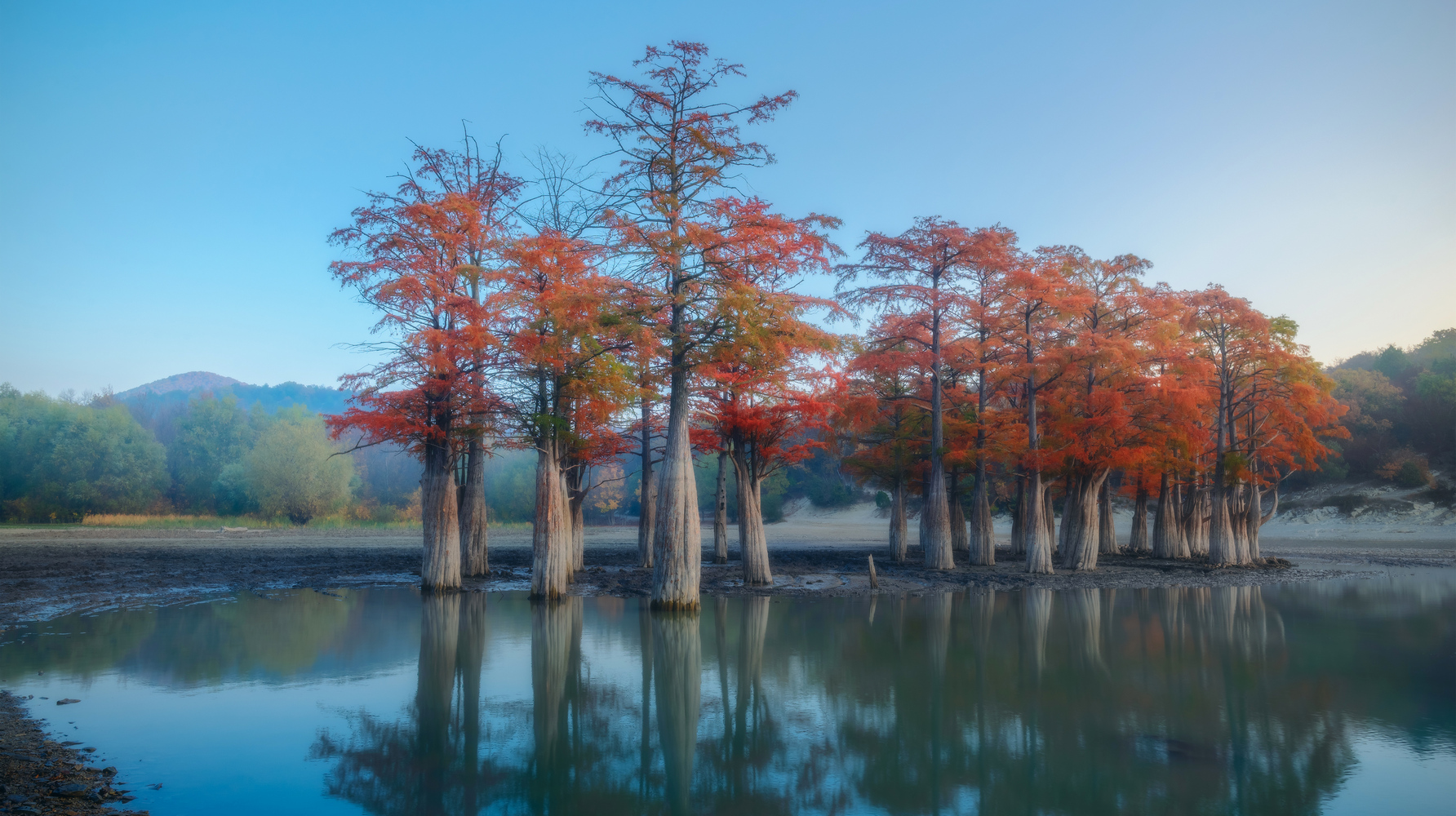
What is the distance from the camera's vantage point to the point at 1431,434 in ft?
161

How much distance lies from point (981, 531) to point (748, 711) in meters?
22.2

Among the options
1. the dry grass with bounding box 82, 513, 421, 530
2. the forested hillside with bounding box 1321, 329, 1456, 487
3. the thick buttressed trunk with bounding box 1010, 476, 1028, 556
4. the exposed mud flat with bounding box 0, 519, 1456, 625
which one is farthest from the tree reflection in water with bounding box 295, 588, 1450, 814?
the dry grass with bounding box 82, 513, 421, 530

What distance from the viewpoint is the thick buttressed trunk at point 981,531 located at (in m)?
29.9

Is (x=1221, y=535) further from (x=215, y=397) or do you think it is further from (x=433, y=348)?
(x=215, y=397)

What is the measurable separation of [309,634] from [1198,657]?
1668cm

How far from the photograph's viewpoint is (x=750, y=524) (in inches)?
872

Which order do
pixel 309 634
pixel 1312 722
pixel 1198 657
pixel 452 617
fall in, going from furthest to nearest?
pixel 452 617, pixel 309 634, pixel 1198 657, pixel 1312 722

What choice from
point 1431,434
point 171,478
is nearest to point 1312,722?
point 1431,434

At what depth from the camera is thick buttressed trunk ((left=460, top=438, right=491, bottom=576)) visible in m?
22.8

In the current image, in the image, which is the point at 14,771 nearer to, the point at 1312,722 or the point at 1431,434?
the point at 1312,722

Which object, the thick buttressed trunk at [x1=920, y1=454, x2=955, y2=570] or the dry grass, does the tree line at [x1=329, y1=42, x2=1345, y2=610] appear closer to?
the thick buttressed trunk at [x1=920, y1=454, x2=955, y2=570]

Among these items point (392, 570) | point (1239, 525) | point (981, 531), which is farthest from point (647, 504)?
point (1239, 525)

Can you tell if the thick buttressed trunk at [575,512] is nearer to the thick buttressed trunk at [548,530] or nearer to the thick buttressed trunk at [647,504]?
the thick buttressed trunk at [647,504]

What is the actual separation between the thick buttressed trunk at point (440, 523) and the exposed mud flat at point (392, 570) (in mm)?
1485
